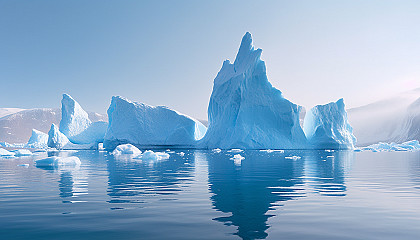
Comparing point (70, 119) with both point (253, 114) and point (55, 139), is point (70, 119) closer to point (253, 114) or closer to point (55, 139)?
point (55, 139)

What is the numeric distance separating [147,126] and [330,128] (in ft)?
81.9

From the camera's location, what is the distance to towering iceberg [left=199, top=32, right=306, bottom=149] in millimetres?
38219

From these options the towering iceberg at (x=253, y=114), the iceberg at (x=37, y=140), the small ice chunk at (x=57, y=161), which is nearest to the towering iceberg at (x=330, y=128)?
the towering iceberg at (x=253, y=114)

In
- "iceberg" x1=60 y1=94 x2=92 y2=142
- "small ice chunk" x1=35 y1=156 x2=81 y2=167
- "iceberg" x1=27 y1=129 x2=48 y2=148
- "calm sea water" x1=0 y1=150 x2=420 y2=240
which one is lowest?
"calm sea water" x1=0 y1=150 x2=420 y2=240

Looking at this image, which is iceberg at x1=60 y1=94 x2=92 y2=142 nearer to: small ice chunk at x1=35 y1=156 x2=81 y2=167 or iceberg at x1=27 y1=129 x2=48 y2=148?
iceberg at x1=27 y1=129 x2=48 y2=148

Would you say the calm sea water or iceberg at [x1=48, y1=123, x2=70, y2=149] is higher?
iceberg at [x1=48, y1=123, x2=70, y2=149]

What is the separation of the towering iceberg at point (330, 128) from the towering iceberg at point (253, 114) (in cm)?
212

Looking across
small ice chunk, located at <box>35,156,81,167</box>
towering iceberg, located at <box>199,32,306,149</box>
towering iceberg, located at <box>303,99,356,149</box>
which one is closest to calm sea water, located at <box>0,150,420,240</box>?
small ice chunk, located at <box>35,156,81,167</box>

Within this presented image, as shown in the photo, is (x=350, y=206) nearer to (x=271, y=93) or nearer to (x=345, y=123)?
(x=271, y=93)

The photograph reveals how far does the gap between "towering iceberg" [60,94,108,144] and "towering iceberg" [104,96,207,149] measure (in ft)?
33.8

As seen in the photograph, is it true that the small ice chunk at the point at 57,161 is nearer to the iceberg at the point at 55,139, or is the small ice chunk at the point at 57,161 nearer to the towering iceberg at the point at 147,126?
the towering iceberg at the point at 147,126

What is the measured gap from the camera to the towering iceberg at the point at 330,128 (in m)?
39.8

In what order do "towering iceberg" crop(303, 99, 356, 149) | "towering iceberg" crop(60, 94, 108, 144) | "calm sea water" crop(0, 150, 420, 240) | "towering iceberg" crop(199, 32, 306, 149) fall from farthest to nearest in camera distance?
"towering iceberg" crop(60, 94, 108, 144) → "towering iceberg" crop(303, 99, 356, 149) → "towering iceberg" crop(199, 32, 306, 149) → "calm sea water" crop(0, 150, 420, 240)

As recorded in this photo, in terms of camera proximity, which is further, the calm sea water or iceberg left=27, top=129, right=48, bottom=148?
iceberg left=27, top=129, right=48, bottom=148
